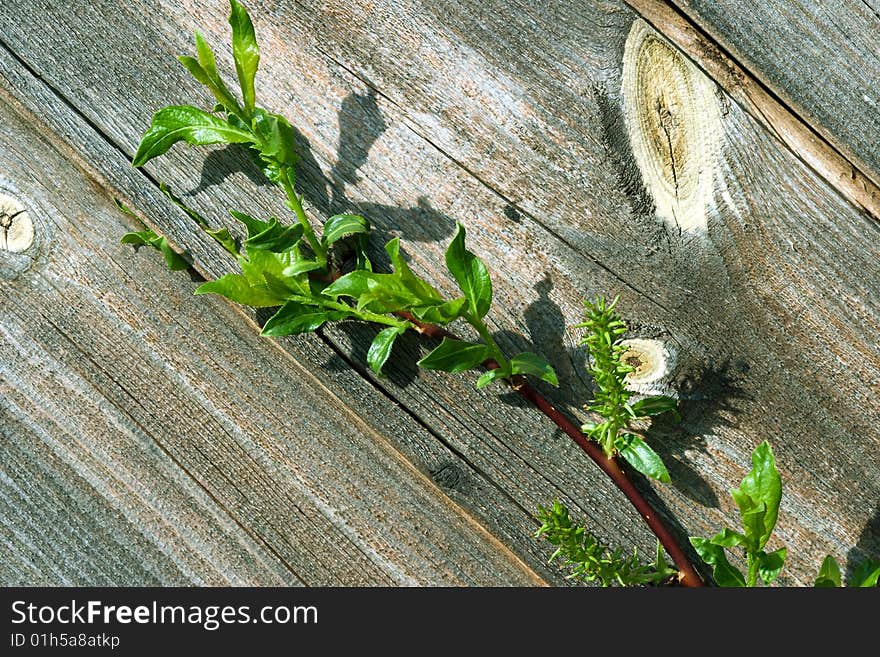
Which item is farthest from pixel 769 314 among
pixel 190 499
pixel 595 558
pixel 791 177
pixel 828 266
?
pixel 190 499

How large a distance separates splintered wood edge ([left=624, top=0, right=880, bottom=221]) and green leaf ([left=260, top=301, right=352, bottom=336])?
2.60ft

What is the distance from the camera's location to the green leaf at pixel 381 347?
1.47 metres

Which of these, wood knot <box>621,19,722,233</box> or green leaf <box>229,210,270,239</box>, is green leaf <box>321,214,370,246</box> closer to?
green leaf <box>229,210,270,239</box>

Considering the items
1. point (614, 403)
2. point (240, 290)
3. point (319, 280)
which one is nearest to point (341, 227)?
point (319, 280)

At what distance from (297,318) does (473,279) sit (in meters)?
0.31

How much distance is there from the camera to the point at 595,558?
141 centimetres

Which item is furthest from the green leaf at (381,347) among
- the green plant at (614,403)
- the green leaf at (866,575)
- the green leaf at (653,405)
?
the green leaf at (866,575)

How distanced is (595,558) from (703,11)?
39.1 inches

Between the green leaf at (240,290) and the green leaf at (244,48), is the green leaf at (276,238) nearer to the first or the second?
the green leaf at (240,290)

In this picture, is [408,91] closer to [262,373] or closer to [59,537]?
[262,373]

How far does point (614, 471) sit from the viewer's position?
1.53 metres

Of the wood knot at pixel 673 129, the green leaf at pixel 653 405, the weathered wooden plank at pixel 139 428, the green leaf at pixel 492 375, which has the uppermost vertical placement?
the wood knot at pixel 673 129

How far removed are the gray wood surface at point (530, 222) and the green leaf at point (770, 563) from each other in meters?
0.17

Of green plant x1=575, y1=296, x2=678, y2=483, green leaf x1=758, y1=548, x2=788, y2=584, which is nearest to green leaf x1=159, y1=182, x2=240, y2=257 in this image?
green plant x1=575, y1=296, x2=678, y2=483
